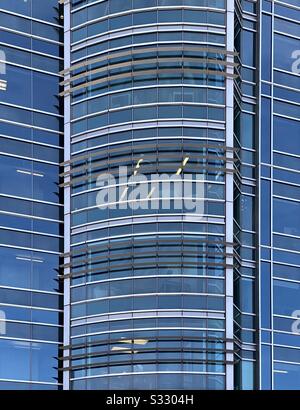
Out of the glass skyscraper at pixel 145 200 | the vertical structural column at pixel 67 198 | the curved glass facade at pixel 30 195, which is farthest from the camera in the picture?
the vertical structural column at pixel 67 198

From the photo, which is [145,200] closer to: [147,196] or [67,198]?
[147,196]

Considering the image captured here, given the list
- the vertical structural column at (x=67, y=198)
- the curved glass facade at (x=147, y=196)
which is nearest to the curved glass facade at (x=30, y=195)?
the vertical structural column at (x=67, y=198)

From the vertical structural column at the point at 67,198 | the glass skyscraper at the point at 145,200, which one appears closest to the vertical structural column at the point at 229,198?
the glass skyscraper at the point at 145,200

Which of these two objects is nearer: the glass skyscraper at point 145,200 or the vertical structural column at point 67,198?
the glass skyscraper at point 145,200

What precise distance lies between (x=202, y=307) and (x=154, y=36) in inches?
465

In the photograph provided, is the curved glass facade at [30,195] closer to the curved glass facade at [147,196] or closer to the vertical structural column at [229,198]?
the curved glass facade at [147,196]

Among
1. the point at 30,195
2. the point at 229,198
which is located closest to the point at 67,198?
the point at 30,195

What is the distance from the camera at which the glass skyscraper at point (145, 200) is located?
39.1 m

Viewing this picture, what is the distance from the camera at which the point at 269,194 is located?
4334 centimetres

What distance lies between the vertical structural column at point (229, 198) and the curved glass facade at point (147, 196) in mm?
160

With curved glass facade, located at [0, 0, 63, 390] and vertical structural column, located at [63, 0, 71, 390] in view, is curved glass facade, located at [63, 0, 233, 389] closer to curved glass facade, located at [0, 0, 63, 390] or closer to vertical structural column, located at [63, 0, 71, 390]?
vertical structural column, located at [63, 0, 71, 390]

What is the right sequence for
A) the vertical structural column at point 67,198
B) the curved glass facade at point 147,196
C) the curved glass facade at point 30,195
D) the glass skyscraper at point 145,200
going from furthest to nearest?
the vertical structural column at point 67,198 < the curved glass facade at point 30,195 < the glass skyscraper at point 145,200 < the curved glass facade at point 147,196

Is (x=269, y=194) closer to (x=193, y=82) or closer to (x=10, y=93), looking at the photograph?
(x=193, y=82)

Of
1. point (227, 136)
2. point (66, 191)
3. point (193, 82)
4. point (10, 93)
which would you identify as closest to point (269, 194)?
point (227, 136)
